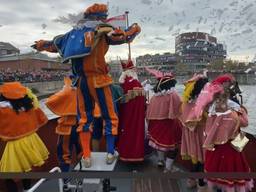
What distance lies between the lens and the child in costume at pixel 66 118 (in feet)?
13.4

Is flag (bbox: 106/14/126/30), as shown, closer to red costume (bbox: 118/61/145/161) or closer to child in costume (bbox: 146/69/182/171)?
red costume (bbox: 118/61/145/161)

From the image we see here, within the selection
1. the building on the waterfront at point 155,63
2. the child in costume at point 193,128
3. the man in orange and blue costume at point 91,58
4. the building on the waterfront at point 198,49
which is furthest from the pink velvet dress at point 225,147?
the building on the waterfront at point 198,49

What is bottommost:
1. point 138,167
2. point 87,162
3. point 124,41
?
point 138,167

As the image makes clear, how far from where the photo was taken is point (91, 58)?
11.6 ft

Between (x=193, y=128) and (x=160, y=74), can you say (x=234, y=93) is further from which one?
(x=160, y=74)

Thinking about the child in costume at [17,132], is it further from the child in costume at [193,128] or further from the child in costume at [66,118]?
the child in costume at [193,128]

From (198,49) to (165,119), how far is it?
324 cm

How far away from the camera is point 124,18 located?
12.9 feet

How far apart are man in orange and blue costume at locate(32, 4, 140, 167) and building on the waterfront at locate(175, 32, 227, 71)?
3.25 metres

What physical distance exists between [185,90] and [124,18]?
0.91m

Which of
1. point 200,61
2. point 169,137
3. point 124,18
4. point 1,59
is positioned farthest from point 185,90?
point 1,59

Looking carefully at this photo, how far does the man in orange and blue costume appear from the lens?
3434 mm

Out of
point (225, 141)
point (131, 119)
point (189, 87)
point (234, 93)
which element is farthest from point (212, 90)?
point (131, 119)

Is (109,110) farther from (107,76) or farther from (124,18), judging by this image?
(124,18)
